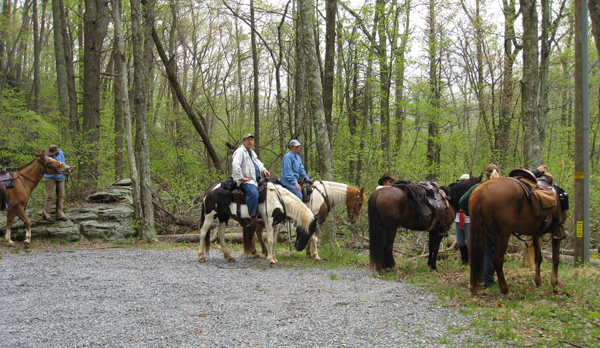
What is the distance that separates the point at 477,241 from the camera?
5434mm

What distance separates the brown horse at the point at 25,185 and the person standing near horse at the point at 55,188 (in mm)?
368

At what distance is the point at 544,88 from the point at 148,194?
49.3ft

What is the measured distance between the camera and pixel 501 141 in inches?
716

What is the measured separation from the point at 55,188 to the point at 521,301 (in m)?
11.5

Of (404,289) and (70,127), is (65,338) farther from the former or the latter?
(70,127)

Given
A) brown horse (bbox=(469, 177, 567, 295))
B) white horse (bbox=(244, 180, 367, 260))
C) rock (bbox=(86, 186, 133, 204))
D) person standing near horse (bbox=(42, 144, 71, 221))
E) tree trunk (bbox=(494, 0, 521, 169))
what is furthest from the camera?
tree trunk (bbox=(494, 0, 521, 169))

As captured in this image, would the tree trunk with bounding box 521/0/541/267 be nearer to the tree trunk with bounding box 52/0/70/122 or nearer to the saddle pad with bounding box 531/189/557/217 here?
the saddle pad with bounding box 531/189/557/217

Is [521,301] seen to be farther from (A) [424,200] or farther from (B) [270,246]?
(B) [270,246]

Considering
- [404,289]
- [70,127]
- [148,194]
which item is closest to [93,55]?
[70,127]

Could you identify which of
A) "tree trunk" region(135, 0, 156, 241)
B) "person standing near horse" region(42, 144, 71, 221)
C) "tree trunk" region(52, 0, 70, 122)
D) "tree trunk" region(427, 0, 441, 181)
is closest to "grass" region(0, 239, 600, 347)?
"tree trunk" region(135, 0, 156, 241)

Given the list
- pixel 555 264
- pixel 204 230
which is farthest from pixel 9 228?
pixel 555 264

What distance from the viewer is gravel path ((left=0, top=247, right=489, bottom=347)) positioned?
3.99m

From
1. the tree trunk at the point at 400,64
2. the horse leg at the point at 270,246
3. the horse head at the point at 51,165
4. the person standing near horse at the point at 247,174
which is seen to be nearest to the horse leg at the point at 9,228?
the horse head at the point at 51,165

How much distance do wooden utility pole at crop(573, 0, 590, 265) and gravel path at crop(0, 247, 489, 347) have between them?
12.6 feet
